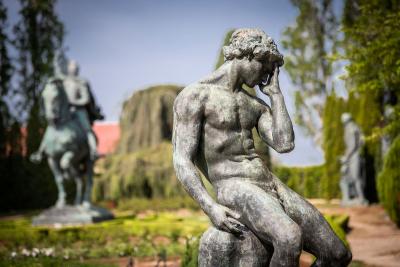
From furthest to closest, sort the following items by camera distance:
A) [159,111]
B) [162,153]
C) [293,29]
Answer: [293,29]
[159,111]
[162,153]

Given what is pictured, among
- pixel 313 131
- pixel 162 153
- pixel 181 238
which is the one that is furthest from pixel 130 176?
pixel 313 131

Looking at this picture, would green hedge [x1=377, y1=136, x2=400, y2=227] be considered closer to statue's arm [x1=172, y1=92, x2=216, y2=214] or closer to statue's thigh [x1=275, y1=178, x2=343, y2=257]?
statue's thigh [x1=275, y1=178, x2=343, y2=257]

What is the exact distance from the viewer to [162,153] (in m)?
22.2

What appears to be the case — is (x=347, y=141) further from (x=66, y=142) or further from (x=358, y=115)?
(x=66, y=142)

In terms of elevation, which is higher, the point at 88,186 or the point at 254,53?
the point at 254,53

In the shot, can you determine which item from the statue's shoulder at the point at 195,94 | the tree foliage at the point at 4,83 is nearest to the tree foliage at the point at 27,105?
the tree foliage at the point at 4,83

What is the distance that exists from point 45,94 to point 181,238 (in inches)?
183

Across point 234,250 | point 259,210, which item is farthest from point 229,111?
point 234,250

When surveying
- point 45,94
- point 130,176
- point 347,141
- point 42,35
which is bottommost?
point 130,176

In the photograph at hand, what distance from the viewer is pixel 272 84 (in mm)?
3453

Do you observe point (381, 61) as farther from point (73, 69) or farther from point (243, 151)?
point (73, 69)

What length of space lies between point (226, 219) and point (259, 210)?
218mm

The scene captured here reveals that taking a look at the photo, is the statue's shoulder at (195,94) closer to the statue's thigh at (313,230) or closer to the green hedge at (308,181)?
the statue's thigh at (313,230)

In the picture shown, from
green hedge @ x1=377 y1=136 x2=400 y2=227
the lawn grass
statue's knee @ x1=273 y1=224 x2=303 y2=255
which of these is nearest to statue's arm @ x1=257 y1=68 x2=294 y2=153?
statue's knee @ x1=273 y1=224 x2=303 y2=255
